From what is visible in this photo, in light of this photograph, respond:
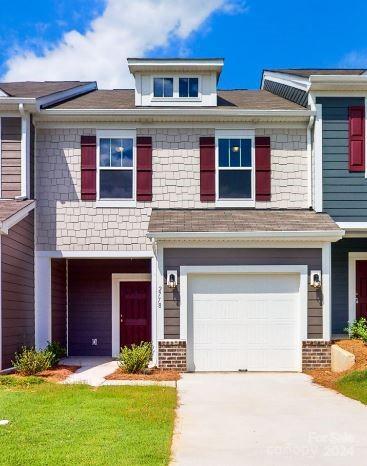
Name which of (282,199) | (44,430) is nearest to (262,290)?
(282,199)

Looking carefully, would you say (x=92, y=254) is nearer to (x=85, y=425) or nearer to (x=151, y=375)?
(x=151, y=375)

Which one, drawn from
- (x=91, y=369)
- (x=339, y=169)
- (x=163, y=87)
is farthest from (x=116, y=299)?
(x=339, y=169)

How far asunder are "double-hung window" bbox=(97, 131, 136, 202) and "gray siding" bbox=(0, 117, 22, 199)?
1.79 meters

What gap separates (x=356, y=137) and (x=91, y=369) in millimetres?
7612

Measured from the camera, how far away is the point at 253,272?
524 inches

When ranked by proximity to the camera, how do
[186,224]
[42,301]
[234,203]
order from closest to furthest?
[186,224], [42,301], [234,203]

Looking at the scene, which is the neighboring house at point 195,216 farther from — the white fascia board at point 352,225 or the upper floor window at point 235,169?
the white fascia board at point 352,225

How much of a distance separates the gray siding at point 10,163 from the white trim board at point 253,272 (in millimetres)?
4167

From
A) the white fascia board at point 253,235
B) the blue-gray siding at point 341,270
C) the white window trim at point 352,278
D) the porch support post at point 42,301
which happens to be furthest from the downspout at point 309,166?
the porch support post at point 42,301

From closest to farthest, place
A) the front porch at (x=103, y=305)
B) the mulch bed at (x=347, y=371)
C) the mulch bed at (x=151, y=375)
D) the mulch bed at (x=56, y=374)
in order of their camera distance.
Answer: the mulch bed at (x=347, y=371), the mulch bed at (x=56, y=374), the mulch bed at (x=151, y=375), the front porch at (x=103, y=305)

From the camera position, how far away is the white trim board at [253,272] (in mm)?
13125

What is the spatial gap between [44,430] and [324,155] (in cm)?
935

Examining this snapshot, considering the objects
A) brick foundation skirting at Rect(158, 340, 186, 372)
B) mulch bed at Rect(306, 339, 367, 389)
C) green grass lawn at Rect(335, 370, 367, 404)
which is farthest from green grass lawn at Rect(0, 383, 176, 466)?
mulch bed at Rect(306, 339, 367, 389)

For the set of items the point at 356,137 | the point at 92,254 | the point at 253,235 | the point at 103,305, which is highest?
the point at 356,137
